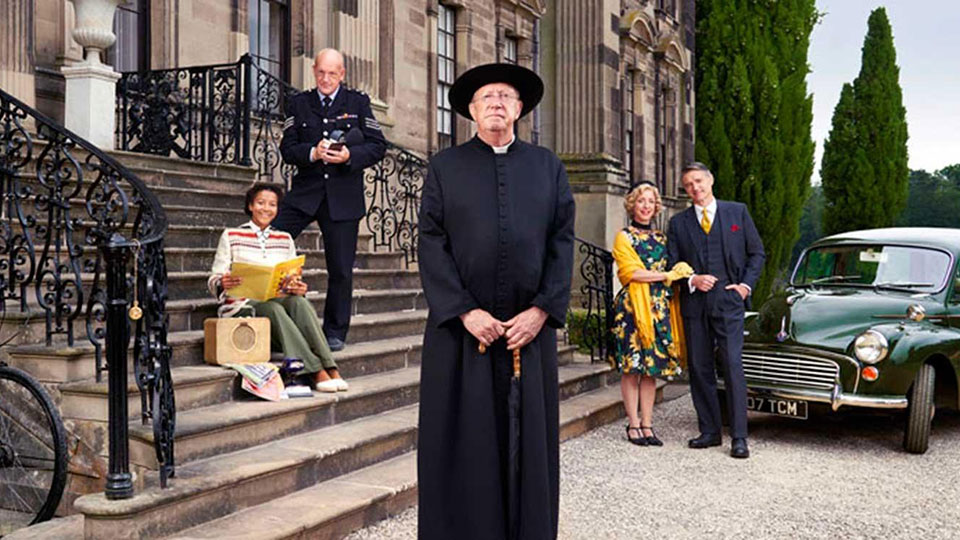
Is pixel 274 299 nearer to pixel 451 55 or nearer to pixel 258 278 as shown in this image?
pixel 258 278

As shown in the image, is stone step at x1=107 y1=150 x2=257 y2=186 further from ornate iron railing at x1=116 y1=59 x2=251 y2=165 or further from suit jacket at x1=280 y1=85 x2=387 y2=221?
suit jacket at x1=280 y1=85 x2=387 y2=221

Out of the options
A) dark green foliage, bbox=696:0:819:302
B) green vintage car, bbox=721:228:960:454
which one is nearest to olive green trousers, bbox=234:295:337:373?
green vintage car, bbox=721:228:960:454

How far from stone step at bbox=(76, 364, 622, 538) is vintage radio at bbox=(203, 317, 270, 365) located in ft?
2.07

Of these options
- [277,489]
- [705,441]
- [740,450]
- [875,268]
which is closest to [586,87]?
[875,268]

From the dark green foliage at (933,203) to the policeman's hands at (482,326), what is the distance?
2430 inches

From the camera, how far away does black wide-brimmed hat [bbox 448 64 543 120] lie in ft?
13.4

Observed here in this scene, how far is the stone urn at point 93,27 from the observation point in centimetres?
816

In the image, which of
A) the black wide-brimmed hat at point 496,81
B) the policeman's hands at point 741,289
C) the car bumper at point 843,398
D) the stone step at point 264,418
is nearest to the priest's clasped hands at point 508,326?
the black wide-brimmed hat at point 496,81

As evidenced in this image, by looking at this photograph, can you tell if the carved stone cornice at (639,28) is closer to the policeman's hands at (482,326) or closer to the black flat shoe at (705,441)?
the black flat shoe at (705,441)

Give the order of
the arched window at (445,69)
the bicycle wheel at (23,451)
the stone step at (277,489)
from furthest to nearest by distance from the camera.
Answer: the arched window at (445,69), the bicycle wheel at (23,451), the stone step at (277,489)

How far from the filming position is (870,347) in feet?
25.6

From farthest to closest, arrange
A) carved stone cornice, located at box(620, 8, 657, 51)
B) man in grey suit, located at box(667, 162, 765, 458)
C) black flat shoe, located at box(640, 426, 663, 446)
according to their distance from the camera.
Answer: carved stone cornice, located at box(620, 8, 657, 51) < black flat shoe, located at box(640, 426, 663, 446) < man in grey suit, located at box(667, 162, 765, 458)

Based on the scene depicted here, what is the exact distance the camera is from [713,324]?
784 centimetres

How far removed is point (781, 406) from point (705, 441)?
793 mm
